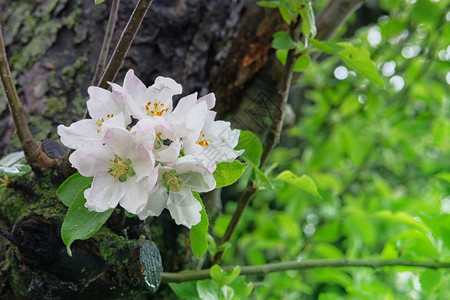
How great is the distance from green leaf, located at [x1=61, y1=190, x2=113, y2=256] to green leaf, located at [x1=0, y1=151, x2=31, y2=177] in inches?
5.6

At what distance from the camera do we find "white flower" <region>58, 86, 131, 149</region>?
56cm

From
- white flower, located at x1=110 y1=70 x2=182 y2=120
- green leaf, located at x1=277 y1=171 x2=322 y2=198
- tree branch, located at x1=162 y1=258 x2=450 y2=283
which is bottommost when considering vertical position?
tree branch, located at x1=162 y1=258 x2=450 y2=283

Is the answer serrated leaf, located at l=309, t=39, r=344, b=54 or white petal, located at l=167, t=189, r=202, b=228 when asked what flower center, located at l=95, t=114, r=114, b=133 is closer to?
white petal, located at l=167, t=189, r=202, b=228

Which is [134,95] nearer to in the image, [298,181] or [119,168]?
[119,168]

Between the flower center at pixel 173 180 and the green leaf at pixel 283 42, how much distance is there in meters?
0.37

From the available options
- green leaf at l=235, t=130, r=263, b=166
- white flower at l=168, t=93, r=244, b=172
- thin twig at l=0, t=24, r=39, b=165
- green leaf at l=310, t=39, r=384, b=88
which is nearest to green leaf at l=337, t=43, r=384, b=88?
green leaf at l=310, t=39, r=384, b=88

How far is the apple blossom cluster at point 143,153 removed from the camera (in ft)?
1.74

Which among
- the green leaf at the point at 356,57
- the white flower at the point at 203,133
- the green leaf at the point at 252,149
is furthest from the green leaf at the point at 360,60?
the white flower at the point at 203,133

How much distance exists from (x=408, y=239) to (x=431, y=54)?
1.15 metres

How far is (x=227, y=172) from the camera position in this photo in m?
0.59

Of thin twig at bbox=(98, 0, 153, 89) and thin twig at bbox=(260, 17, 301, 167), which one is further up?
thin twig at bbox=(98, 0, 153, 89)

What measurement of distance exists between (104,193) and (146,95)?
5.4 inches

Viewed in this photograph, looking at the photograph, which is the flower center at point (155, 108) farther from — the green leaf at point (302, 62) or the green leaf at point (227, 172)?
the green leaf at point (302, 62)

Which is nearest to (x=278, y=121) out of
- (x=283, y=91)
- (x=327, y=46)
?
(x=283, y=91)
